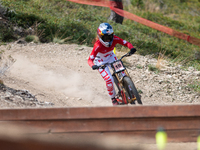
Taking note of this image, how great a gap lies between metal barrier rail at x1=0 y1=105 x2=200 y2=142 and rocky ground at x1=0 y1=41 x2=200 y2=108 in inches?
101

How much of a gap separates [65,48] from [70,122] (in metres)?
7.63

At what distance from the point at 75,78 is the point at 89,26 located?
18.4 ft

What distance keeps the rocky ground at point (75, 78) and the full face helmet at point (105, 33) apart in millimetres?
1923

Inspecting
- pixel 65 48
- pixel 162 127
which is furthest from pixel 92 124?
pixel 65 48

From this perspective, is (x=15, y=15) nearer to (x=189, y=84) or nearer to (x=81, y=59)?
(x=81, y=59)

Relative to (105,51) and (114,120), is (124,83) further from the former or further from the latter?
(114,120)

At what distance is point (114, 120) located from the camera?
3215 mm

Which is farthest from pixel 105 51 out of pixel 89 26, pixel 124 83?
pixel 89 26

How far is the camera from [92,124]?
10.5 feet

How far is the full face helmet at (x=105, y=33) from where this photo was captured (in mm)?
5320

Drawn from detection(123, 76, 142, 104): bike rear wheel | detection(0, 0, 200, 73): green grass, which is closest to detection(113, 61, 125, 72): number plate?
detection(123, 76, 142, 104): bike rear wheel

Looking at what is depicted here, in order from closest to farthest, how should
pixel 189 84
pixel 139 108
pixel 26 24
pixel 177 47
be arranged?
pixel 139 108 → pixel 189 84 → pixel 26 24 → pixel 177 47

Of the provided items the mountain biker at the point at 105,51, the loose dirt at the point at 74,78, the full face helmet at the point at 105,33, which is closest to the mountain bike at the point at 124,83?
the mountain biker at the point at 105,51

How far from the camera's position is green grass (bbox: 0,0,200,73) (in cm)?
1176
